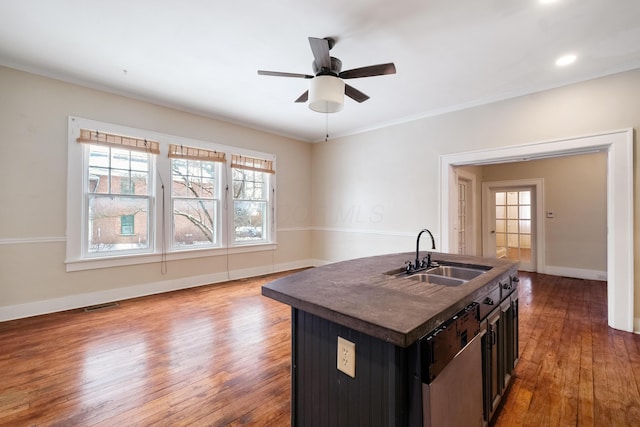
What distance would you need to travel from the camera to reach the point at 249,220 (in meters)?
5.25

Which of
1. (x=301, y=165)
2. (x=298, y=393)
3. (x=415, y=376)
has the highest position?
(x=301, y=165)

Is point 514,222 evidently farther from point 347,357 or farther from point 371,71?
point 347,357

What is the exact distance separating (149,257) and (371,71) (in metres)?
3.77

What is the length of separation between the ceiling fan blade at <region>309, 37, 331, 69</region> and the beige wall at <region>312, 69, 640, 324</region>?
2.61 meters

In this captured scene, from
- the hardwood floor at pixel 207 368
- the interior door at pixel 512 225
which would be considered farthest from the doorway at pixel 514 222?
the hardwood floor at pixel 207 368

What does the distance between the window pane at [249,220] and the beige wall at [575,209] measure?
5.43 meters

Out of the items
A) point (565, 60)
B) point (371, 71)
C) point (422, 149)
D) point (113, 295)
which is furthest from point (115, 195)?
point (565, 60)

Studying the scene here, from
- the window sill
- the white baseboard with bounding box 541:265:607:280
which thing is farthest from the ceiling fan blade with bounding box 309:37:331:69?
the white baseboard with bounding box 541:265:607:280

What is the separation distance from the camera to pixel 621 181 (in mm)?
2936

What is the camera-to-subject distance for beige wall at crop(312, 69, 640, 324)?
3104 millimetres

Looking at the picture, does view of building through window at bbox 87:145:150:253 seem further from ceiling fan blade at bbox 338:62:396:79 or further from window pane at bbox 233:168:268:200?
ceiling fan blade at bbox 338:62:396:79

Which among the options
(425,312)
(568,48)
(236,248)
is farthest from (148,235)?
(568,48)

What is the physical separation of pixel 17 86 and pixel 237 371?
388cm

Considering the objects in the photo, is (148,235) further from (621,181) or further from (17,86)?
(621,181)
